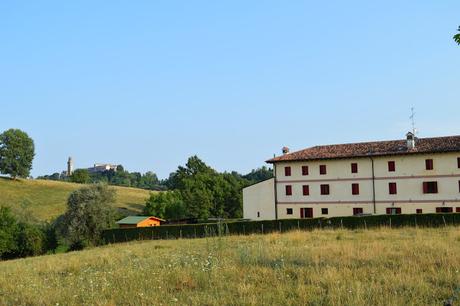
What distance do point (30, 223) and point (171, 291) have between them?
145ft

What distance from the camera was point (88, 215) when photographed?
47.5 metres

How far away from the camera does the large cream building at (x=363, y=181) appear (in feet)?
151

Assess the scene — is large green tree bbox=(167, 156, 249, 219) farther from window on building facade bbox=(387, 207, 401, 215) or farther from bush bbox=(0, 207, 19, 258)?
bush bbox=(0, 207, 19, 258)

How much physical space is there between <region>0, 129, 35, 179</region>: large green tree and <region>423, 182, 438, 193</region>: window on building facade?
80.5m

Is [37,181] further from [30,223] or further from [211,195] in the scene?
[30,223]

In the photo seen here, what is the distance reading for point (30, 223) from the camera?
4762cm

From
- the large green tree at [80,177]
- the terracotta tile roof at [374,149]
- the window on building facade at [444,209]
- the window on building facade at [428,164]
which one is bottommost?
the window on building facade at [444,209]

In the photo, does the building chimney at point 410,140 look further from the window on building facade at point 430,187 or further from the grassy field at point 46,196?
the grassy field at point 46,196

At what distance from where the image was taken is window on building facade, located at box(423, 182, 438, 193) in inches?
1812

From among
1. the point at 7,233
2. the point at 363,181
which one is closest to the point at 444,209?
the point at 363,181

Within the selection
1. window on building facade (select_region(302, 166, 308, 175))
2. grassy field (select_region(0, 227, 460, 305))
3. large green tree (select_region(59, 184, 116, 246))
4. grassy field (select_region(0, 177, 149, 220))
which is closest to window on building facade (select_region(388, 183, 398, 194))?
window on building facade (select_region(302, 166, 308, 175))

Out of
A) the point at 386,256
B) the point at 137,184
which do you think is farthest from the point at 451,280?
the point at 137,184

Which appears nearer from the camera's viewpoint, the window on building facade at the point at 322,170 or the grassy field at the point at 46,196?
the window on building facade at the point at 322,170

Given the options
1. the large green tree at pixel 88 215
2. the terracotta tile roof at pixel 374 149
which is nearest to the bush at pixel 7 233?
the large green tree at pixel 88 215
